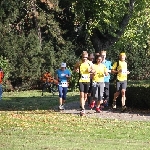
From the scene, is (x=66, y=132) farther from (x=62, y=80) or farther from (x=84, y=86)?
(x=62, y=80)

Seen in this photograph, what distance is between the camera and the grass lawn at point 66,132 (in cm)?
1061

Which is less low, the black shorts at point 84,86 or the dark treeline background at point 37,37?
the dark treeline background at point 37,37

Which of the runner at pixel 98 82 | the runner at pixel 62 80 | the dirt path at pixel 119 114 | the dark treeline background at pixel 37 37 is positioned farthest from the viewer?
the dark treeline background at pixel 37 37

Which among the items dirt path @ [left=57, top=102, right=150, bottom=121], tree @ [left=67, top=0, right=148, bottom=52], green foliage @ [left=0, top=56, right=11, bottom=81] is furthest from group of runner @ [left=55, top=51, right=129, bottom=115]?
green foliage @ [left=0, top=56, right=11, bottom=81]

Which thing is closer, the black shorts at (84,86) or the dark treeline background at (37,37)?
the black shorts at (84,86)

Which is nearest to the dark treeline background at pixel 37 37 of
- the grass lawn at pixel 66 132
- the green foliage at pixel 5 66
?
the green foliage at pixel 5 66

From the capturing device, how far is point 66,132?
1270 cm

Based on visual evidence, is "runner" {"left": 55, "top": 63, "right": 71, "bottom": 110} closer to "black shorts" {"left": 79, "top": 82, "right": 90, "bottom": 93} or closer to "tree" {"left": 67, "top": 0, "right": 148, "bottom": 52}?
"black shorts" {"left": 79, "top": 82, "right": 90, "bottom": 93}

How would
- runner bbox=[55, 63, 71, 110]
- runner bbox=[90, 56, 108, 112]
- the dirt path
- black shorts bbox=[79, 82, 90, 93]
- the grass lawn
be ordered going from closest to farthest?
the grass lawn < the dirt path < black shorts bbox=[79, 82, 90, 93] < runner bbox=[90, 56, 108, 112] < runner bbox=[55, 63, 71, 110]

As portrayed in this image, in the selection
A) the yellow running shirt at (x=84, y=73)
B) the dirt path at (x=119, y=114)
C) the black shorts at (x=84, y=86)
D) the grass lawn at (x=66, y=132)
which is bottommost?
the grass lawn at (x=66, y=132)

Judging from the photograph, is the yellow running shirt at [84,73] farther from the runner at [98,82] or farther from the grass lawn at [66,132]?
the grass lawn at [66,132]

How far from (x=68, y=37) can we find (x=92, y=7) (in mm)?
11441

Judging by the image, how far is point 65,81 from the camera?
1811 cm

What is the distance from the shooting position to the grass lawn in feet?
34.8
